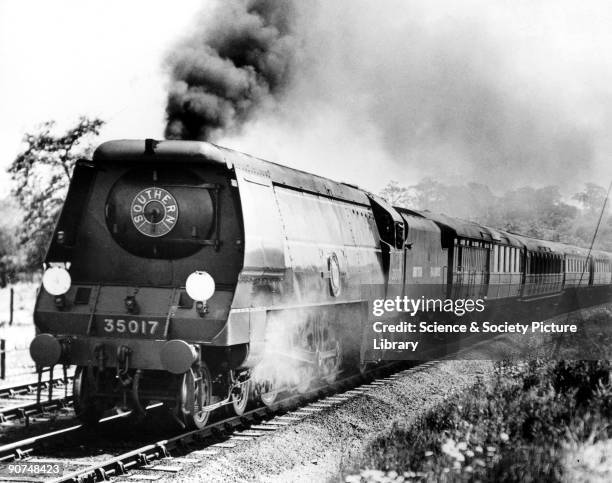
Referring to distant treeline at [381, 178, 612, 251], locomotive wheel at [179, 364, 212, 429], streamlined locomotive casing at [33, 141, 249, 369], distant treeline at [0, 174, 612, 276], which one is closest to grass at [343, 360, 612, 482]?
locomotive wheel at [179, 364, 212, 429]

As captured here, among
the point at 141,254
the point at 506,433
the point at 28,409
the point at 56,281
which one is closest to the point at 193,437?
the point at 141,254

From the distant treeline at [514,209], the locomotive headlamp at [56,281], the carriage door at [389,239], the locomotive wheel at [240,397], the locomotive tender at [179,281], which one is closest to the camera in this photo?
the locomotive tender at [179,281]

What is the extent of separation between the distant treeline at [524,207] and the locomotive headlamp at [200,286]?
147 ft

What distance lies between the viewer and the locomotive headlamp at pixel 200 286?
8.51 metres

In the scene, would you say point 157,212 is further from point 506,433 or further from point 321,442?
point 506,433

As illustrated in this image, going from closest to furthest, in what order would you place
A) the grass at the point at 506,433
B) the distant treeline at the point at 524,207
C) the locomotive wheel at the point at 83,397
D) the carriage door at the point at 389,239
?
1. the grass at the point at 506,433
2. the locomotive wheel at the point at 83,397
3. the carriage door at the point at 389,239
4. the distant treeline at the point at 524,207

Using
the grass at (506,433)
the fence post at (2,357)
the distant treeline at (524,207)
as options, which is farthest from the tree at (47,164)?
the distant treeline at (524,207)

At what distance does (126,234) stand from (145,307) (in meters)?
0.99

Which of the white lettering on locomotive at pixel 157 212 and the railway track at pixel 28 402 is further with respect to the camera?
the railway track at pixel 28 402

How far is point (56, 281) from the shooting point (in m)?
9.09

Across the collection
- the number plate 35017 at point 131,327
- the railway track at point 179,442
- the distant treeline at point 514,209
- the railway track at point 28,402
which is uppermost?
the distant treeline at point 514,209

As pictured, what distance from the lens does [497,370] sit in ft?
43.5

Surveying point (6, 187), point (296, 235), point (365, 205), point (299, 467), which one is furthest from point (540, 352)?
point (6, 187)

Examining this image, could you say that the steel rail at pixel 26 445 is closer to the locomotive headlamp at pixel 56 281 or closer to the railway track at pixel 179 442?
the railway track at pixel 179 442
